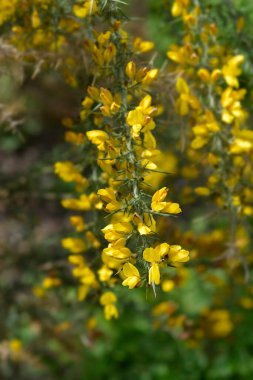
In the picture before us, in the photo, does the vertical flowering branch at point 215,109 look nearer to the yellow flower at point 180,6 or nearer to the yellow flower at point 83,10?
the yellow flower at point 180,6

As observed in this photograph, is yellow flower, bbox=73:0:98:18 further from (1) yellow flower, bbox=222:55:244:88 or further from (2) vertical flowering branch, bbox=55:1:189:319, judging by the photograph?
(1) yellow flower, bbox=222:55:244:88

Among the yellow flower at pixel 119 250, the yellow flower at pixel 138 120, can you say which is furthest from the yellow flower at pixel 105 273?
the yellow flower at pixel 138 120

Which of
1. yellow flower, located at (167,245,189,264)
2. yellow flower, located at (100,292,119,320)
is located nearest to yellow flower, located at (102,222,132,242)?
yellow flower, located at (167,245,189,264)

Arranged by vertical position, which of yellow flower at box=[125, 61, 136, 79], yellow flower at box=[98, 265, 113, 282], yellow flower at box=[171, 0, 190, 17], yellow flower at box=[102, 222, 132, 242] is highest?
yellow flower at box=[171, 0, 190, 17]

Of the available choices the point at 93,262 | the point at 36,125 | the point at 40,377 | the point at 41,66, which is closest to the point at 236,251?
the point at 93,262

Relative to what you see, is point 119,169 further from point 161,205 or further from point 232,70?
point 232,70

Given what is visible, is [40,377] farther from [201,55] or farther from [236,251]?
[201,55]

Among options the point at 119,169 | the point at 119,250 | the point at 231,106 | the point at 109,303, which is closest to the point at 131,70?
the point at 119,169
